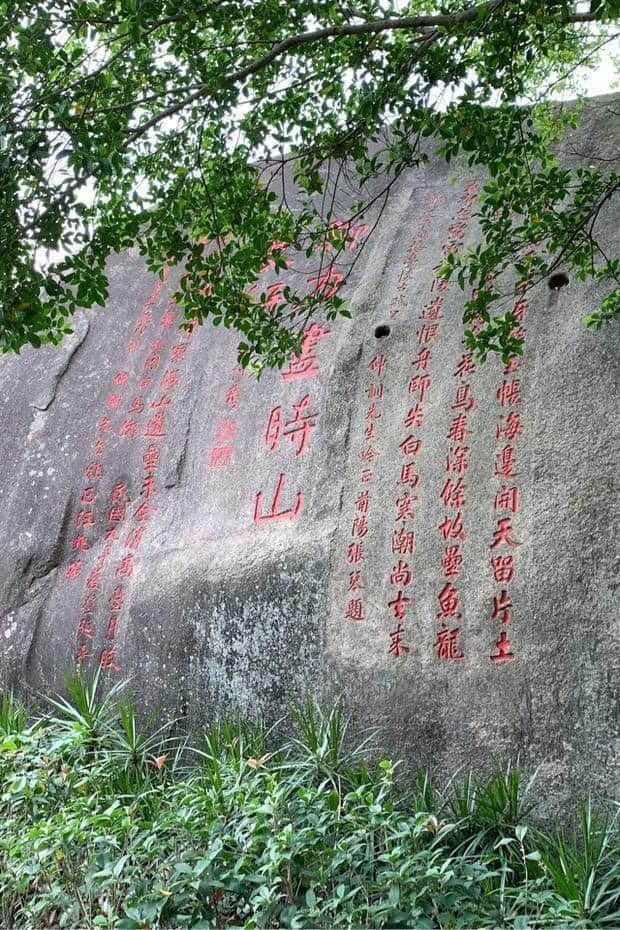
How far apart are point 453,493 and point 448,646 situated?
2.26 feet

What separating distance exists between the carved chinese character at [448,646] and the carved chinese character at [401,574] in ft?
0.97

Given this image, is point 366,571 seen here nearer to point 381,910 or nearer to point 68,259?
point 381,910

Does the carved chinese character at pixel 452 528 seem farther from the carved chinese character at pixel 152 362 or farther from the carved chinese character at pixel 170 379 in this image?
the carved chinese character at pixel 152 362

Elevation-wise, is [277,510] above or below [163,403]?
below

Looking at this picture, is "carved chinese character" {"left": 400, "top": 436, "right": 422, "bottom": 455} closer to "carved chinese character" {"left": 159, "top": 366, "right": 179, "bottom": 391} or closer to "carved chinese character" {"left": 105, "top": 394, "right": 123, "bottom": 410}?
"carved chinese character" {"left": 159, "top": 366, "right": 179, "bottom": 391}

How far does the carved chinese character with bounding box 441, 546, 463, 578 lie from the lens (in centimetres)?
367

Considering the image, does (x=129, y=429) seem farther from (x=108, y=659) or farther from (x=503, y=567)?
(x=503, y=567)

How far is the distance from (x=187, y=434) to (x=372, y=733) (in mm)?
2249

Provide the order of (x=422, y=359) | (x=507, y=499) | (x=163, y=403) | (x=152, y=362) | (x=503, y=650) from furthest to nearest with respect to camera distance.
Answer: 1. (x=152, y=362)
2. (x=163, y=403)
3. (x=422, y=359)
4. (x=507, y=499)
5. (x=503, y=650)

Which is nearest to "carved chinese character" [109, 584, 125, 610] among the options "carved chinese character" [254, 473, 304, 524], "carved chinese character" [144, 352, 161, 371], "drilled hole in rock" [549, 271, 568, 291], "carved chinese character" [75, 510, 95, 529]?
"carved chinese character" [75, 510, 95, 529]

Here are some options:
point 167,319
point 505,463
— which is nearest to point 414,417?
point 505,463

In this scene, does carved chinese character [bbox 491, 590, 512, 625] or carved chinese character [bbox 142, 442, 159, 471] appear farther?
carved chinese character [bbox 142, 442, 159, 471]

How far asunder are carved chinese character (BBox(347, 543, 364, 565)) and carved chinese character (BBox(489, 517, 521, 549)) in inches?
25.8

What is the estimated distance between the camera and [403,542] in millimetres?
3887
